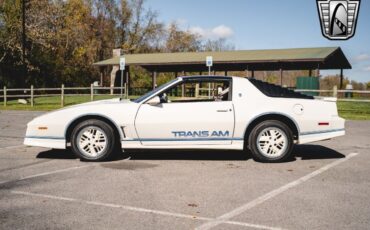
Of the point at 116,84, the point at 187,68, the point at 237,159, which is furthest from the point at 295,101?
the point at 116,84

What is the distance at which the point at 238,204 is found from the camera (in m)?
4.43

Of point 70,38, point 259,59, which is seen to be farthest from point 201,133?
point 70,38

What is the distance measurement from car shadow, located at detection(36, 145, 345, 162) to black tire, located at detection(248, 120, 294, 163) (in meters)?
0.39

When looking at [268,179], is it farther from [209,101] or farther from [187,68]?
[187,68]

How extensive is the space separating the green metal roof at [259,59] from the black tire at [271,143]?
2079cm

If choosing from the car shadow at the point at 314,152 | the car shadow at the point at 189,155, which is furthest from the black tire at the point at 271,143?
the car shadow at the point at 314,152

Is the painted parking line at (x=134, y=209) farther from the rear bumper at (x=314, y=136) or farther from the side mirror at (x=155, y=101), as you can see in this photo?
the rear bumper at (x=314, y=136)

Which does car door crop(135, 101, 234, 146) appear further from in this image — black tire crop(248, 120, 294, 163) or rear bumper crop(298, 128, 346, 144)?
rear bumper crop(298, 128, 346, 144)

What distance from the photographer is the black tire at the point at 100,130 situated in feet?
22.2

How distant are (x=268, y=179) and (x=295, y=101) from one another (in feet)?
5.87

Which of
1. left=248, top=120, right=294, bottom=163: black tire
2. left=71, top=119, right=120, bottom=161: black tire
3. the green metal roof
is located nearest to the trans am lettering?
left=248, top=120, right=294, bottom=163: black tire

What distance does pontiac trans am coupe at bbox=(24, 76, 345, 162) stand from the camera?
6715mm

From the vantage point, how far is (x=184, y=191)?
495cm

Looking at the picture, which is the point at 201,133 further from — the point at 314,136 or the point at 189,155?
the point at 314,136
